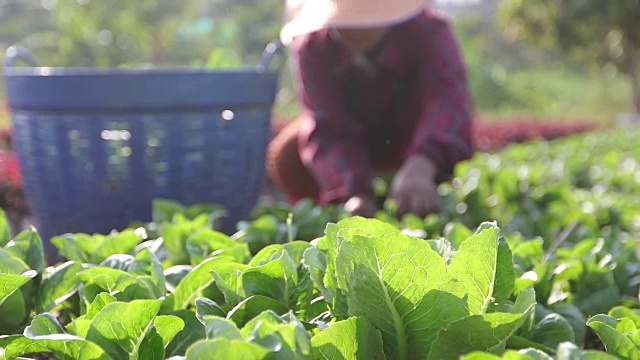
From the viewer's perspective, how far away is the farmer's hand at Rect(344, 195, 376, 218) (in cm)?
219

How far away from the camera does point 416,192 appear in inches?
87.9

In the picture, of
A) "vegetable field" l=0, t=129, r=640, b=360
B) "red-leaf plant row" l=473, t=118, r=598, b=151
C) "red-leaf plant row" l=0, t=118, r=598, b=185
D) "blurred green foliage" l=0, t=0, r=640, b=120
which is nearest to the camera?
"vegetable field" l=0, t=129, r=640, b=360

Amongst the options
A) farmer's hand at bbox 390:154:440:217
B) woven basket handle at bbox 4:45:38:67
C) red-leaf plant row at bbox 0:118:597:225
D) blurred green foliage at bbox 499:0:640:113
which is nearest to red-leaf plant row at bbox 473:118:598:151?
red-leaf plant row at bbox 0:118:597:225

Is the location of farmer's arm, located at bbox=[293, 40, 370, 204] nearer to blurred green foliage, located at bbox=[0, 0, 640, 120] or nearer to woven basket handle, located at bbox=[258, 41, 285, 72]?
woven basket handle, located at bbox=[258, 41, 285, 72]

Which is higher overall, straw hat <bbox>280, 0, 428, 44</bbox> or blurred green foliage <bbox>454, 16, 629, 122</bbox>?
straw hat <bbox>280, 0, 428, 44</bbox>

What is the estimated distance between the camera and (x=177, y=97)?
2.20 meters

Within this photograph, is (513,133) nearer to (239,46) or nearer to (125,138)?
(125,138)

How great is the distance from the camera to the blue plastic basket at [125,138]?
2.17 meters

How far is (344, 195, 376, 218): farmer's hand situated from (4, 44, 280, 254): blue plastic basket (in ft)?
1.23

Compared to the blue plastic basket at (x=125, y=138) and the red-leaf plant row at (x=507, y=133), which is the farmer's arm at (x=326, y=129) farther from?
the red-leaf plant row at (x=507, y=133)

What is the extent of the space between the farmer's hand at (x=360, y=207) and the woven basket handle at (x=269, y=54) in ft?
1.65

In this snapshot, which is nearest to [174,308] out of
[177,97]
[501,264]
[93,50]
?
[501,264]

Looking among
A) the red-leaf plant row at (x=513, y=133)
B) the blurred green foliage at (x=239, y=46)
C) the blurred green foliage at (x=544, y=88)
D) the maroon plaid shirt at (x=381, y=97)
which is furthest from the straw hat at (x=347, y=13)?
the blurred green foliage at (x=544, y=88)

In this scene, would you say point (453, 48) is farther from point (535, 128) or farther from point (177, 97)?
point (535, 128)
